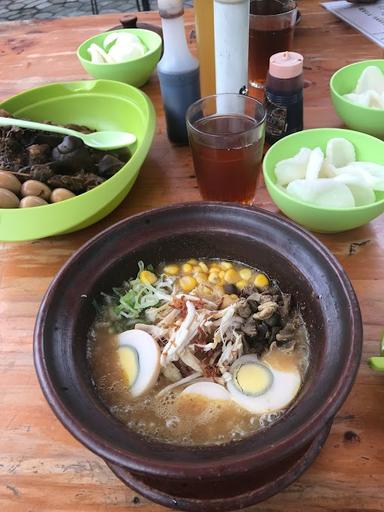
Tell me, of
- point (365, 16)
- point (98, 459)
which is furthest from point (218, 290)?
point (365, 16)

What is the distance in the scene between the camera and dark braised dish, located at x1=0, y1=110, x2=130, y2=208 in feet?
3.98

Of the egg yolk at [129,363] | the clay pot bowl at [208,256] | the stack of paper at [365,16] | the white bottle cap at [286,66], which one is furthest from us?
the stack of paper at [365,16]

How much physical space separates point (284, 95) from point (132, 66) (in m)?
0.62

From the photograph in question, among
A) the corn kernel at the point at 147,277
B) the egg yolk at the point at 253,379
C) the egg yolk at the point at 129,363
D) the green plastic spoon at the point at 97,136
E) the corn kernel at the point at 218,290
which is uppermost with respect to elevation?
the green plastic spoon at the point at 97,136

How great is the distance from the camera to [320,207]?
1.08m

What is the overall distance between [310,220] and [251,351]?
369 millimetres

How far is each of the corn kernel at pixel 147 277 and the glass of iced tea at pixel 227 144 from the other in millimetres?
330

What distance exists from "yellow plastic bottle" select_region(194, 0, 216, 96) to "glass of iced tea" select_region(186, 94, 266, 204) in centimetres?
26

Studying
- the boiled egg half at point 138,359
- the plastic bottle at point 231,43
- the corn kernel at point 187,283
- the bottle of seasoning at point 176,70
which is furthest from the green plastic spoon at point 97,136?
the boiled egg half at point 138,359

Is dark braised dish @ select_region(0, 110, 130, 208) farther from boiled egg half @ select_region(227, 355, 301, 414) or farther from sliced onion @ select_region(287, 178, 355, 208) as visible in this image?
boiled egg half @ select_region(227, 355, 301, 414)

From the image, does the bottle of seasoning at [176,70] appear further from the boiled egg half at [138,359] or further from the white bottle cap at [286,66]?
the boiled egg half at [138,359]

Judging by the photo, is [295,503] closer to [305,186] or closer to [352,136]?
[305,186]

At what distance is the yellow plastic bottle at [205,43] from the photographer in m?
1.35

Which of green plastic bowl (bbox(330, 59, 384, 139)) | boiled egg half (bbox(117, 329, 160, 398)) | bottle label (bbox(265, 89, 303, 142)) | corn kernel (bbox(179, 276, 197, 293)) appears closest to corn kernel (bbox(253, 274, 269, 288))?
corn kernel (bbox(179, 276, 197, 293))
